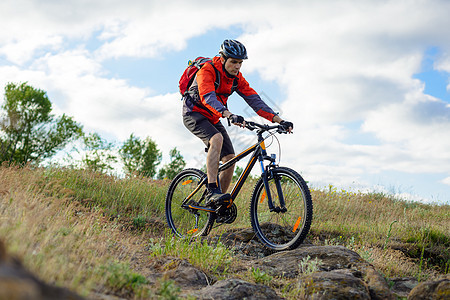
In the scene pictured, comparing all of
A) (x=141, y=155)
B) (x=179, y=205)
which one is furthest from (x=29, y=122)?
(x=179, y=205)

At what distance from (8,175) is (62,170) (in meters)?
1.86

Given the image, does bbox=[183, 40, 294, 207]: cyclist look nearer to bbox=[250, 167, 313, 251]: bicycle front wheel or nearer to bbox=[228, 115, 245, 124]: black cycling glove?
bbox=[228, 115, 245, 124]: black cycling glove

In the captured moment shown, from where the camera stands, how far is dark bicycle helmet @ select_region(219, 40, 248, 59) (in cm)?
540

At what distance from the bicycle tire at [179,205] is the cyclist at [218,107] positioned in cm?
59

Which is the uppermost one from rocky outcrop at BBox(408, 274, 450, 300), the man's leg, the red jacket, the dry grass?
the red jacket

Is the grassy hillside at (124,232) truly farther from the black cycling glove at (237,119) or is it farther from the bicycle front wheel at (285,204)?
the black cycling glove at (237,119)

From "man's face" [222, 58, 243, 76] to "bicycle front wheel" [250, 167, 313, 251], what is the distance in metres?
1.65

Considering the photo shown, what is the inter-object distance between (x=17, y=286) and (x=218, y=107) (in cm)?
412

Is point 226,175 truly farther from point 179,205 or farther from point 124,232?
point 124,232

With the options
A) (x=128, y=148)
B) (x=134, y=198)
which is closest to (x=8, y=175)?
(x=134, y=198)

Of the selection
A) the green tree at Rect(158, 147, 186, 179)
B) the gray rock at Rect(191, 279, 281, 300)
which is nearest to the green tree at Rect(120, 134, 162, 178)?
the green tree at Rect(158, 147, 186, 179)

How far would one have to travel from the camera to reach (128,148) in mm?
26000

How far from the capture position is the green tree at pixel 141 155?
2567cm

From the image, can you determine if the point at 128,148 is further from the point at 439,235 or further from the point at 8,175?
the point at 439,235
